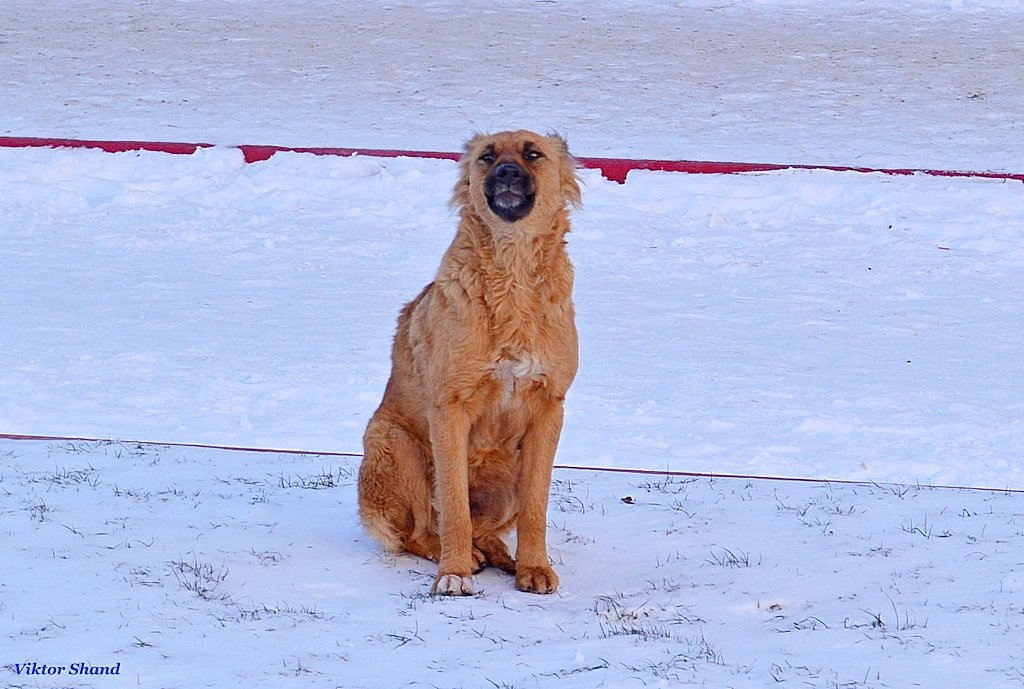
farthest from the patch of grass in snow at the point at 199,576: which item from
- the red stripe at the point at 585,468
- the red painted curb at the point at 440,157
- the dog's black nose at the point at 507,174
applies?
the red painted curb at the point at 440,157

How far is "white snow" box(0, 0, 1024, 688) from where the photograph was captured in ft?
15.0

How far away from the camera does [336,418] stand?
7887 millimetres

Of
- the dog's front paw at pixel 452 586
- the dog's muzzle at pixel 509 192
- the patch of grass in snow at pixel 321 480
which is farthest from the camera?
the patch of grass in snow at pixel 321 480

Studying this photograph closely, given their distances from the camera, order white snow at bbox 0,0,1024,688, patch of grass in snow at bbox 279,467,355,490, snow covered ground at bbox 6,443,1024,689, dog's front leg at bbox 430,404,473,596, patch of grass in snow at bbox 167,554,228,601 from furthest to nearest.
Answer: patch of grass in snow at bbox 279,467,355,490
dog's front leg at bbox 430,404,473,596
patch of grass in snow at bbox 167,554,228,601
white snow at bbox 0,0,1024,688
snow covered ground at bbox 6,443,1024,689

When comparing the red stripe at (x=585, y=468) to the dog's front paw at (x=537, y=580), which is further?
the red stripe at (x=585, y=468)

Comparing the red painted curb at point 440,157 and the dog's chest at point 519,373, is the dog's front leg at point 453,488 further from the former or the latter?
the red painted curb at point 440,157

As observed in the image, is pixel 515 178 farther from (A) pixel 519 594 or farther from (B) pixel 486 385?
(A) pixel 519 594

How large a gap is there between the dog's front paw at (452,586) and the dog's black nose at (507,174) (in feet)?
4.80

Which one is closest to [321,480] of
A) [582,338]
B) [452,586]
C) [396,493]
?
[396,493]

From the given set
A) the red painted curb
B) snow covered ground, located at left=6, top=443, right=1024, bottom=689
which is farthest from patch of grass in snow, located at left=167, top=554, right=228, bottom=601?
the red painted curb

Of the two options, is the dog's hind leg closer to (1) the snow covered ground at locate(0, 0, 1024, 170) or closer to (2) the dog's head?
(2) the dog's head

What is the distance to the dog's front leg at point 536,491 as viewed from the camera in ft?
17.1

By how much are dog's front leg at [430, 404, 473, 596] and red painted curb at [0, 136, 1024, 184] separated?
7.87 meters

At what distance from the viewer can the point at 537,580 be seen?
203 inches
